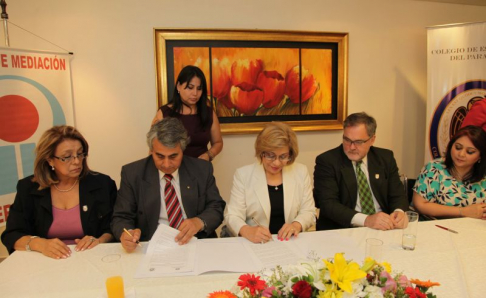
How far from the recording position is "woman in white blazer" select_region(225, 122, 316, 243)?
200cm

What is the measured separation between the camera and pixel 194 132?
285cm

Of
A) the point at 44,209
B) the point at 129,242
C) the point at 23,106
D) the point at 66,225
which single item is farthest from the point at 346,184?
the point at 23,106

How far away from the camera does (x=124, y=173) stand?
1.97 meters

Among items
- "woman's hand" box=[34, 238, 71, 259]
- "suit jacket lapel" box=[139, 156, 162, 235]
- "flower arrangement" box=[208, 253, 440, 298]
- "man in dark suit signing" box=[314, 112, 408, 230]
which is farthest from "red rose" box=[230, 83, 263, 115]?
"flower arrangement" box=[208, 253, 440, 298]

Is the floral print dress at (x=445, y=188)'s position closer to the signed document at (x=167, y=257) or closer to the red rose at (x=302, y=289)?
the signed document at (x=167, y=257)

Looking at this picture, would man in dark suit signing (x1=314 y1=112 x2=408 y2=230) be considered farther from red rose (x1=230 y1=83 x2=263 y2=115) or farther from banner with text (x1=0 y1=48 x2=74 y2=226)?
banner with text (x1=0 y1=48 x2=74 y2=226)

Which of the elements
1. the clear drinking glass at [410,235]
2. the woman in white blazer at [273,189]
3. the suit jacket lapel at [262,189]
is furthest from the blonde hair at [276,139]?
the clear drinking glass at [410,235]

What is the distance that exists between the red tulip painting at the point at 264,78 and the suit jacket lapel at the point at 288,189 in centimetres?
157

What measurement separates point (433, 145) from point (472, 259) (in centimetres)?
257

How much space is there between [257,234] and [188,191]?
0.54m

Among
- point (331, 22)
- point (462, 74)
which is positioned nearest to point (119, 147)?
point (331, 22)

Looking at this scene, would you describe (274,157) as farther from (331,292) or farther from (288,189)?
(331,292)

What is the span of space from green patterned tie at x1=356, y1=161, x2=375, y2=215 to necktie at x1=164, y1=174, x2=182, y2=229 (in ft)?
3.98

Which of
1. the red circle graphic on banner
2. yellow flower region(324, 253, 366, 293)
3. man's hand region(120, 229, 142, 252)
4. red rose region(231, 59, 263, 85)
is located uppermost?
red rose region(231, 59, 263, 85)
